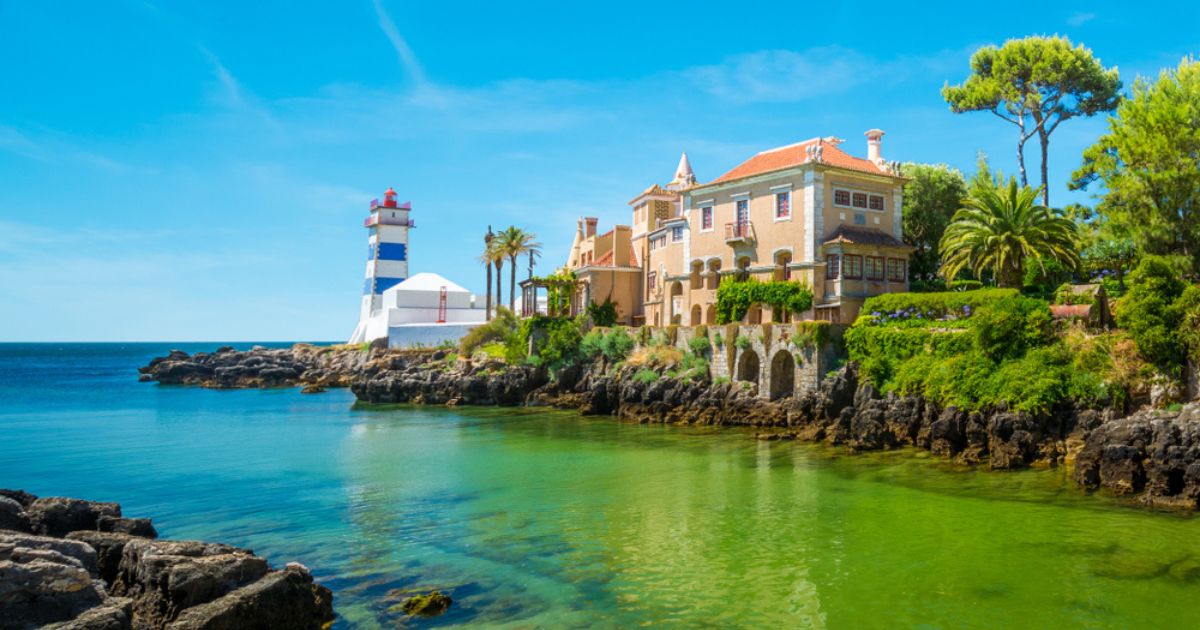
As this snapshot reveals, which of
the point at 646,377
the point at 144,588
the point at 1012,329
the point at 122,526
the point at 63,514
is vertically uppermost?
the point at 1012,329

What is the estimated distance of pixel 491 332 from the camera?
63250mm

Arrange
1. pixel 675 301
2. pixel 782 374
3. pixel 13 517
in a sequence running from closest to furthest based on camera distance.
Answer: pixel 13 517 < pixel 782 374 < pixel 675 301

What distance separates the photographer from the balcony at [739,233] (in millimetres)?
46969

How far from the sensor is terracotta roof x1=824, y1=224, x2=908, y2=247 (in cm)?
4341

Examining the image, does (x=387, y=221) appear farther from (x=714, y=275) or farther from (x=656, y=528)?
(x=656, y=528)

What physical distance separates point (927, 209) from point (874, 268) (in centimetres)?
967

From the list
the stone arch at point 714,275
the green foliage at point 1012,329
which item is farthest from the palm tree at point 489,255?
the green foliage at point 1012,329

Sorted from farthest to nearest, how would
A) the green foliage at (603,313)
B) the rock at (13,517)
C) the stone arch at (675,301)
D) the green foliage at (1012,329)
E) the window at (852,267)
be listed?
the green foliage at (603,313) < the stone arch at (675,301) < the window at (852,267) < the green foliage at (1012,329) < the rock at (13,517)

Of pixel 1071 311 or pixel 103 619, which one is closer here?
pixel 103 619

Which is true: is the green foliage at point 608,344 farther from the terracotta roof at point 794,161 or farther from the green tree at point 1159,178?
the green tree at point 1159,178

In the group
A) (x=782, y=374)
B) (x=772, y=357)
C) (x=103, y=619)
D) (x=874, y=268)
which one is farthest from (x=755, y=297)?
(x=103, y=619)

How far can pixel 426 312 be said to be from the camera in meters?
78.4

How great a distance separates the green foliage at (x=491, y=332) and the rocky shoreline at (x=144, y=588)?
46163mm

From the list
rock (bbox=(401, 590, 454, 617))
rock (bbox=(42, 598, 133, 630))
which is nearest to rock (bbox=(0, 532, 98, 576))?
rock (bbox=(42, 598, 133, 630))
